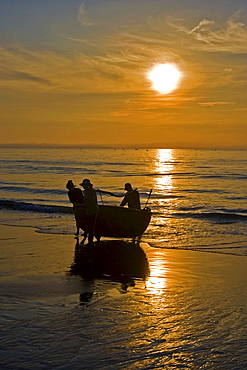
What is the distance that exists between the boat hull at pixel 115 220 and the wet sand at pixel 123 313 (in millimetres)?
2352

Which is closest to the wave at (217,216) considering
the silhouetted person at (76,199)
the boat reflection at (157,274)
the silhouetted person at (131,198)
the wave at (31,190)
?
the silhouetted person at (131,198)

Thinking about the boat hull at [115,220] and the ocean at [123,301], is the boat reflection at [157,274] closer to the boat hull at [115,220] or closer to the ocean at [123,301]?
the ocean at [123,301]

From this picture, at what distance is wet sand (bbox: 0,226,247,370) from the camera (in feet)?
18.3

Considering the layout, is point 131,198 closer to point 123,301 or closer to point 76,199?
point 76,199

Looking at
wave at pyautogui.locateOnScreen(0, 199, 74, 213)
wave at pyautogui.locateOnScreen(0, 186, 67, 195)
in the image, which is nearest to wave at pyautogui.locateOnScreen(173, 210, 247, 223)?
wave at pyautogui.locateOnScreen(0, 199, 74, 213)

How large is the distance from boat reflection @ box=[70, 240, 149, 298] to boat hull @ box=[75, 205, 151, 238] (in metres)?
0.38

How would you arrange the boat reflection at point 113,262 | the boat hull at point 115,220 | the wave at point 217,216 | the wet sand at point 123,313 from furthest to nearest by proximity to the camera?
the wave at point 217,216
the boat hull at point 115,220
the boat reflection at point 113,262
the wet sand at point 123,313

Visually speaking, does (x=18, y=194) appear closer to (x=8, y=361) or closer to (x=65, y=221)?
(x=65, y=221)

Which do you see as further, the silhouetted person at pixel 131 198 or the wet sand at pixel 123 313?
the silhouetted person at pixel 131 198

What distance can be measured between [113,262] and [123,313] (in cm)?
437

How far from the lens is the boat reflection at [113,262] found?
993cm

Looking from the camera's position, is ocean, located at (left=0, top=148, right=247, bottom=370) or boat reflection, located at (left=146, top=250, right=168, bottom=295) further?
boat reflection, located at (left=146, top=250, right=168, bottom=295)

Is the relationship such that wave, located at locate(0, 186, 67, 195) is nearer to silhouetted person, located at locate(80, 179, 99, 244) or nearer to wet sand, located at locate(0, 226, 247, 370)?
silhouetted person, located at locate(80, 179, 99, 244)

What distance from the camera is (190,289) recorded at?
8711mm
